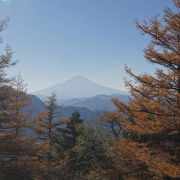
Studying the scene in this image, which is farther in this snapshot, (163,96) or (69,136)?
(69,136)

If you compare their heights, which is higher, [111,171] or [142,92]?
[142,92]

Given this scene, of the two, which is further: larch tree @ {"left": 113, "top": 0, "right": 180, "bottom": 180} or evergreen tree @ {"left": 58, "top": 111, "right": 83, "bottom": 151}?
evergreen tree @ {"left": 58, "top": 111, "right": 83, "bottom": 151}

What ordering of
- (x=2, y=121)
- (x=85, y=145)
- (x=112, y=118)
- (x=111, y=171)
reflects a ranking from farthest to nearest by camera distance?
(x=112, y=118)
(x=85, y=145)
(x=111, y=171)
(x=2, y=121)

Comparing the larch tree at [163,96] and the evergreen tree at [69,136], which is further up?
the larch tree at [163,96]

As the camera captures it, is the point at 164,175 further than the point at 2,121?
No

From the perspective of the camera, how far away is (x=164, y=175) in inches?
298

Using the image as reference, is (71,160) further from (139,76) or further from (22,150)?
(139,76)

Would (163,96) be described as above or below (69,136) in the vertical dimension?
above

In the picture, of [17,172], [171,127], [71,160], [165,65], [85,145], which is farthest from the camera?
[71,160]

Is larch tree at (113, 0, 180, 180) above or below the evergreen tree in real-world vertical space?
above

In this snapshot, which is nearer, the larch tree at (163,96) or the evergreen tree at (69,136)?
the larch tree at (163,96)

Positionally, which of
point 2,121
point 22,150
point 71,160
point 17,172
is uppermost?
point 2,121

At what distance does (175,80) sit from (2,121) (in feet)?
37.2

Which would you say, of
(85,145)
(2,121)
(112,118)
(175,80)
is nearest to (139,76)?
(175,80)
